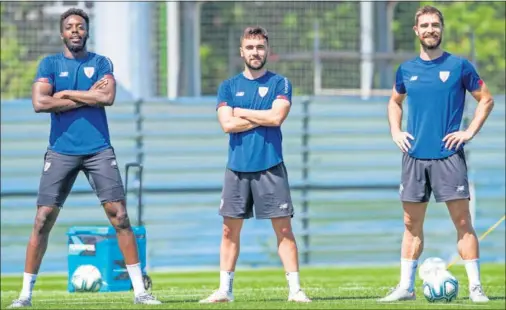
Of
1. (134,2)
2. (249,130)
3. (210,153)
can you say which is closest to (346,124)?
(210,153)

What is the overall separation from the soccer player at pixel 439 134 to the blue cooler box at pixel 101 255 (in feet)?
10.2

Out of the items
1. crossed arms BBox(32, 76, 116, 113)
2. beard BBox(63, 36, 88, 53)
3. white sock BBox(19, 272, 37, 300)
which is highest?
beard BBox(63, 36, 88, 53)

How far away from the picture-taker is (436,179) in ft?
33.9

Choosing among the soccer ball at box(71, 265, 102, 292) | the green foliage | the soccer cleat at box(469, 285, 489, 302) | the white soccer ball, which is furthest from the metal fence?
the soccer cleat at box(469, 285, 489, 302)

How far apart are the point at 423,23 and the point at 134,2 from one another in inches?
314

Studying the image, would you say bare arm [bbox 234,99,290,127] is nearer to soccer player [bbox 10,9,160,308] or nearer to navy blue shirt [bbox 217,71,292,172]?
navy blue shirt [bbox 217,71,292,172]

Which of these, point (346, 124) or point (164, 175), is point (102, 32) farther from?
point (346, 124)

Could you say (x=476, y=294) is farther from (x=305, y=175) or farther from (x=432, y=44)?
(x=305, y=175)

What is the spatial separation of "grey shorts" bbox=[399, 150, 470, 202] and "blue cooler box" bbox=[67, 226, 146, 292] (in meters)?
3.28

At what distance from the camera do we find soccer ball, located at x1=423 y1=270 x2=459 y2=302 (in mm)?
10305

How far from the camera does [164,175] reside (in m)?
17.9

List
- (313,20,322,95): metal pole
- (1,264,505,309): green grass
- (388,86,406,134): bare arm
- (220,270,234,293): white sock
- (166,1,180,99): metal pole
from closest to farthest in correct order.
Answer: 1. (1,264,505,309): green grass
2. (220,270,234,293): white sock
3. (388,86,406,134): bare arm
4. (166,1,180,99): metal pole
5. (313,20,322,95): metal pole

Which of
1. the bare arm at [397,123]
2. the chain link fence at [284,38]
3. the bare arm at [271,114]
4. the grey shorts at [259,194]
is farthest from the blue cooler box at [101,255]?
the chain link fence at [284,38]

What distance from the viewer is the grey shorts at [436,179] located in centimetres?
1027
